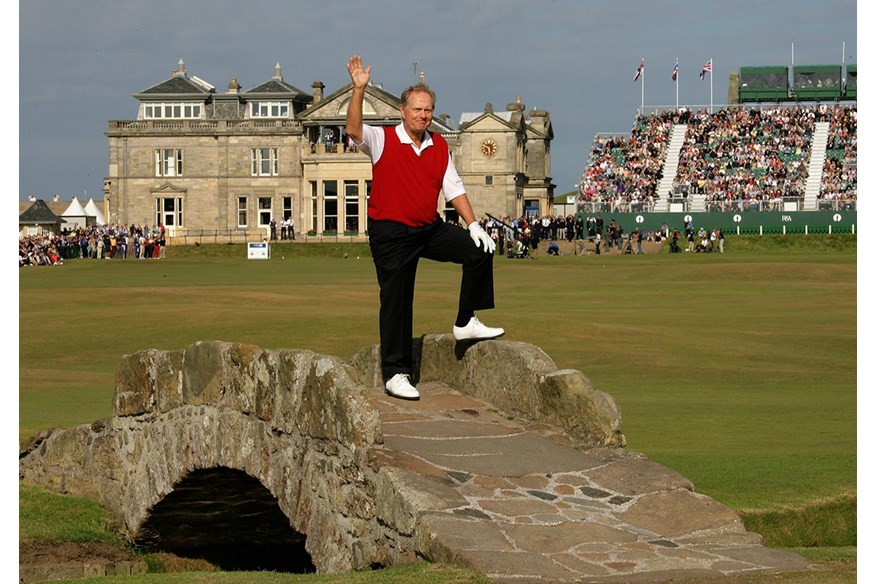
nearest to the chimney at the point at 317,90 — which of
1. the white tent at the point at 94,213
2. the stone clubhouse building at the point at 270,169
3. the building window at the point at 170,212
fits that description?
the stone clubhouse building at the point at 270,169

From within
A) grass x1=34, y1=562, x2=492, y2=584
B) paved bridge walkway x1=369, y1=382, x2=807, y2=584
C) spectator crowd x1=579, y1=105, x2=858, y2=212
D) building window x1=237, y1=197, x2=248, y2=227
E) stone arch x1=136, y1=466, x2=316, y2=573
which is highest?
spectator crowd x1=579, y1=105, x2=858, y2=212

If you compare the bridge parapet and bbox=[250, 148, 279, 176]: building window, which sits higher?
bbox=[250, 148, 279, 176]: building window

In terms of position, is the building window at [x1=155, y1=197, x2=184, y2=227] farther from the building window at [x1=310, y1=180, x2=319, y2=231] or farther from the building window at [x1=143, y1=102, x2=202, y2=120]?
the building window at [x1=310, y1=180, x2=319, y2=231]

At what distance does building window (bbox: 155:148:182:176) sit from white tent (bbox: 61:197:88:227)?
3454cm

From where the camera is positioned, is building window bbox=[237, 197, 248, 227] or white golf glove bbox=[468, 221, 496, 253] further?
building window bbox=[237, 197, 248, 227]

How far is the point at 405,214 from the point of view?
11.7 metres

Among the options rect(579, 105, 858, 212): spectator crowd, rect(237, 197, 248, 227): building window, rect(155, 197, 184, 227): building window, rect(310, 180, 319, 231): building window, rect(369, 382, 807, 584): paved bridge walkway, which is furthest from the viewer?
rect(155, 197, 184, 227): building window

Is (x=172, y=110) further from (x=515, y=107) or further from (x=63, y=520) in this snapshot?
(x=63, y=520)

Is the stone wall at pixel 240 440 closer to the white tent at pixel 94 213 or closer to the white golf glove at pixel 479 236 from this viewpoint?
the white golf glove at pixel 479 236

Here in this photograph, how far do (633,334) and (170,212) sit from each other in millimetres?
73830

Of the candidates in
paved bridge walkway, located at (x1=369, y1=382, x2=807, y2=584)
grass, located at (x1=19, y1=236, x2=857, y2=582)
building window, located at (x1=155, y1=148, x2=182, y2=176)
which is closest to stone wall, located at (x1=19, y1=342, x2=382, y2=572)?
paved bridge walkway, located at (x1=369, y1=382, x2=807, y2=584)

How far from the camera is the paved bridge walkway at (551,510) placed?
848 centimetres

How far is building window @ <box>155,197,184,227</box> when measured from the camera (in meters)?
100
